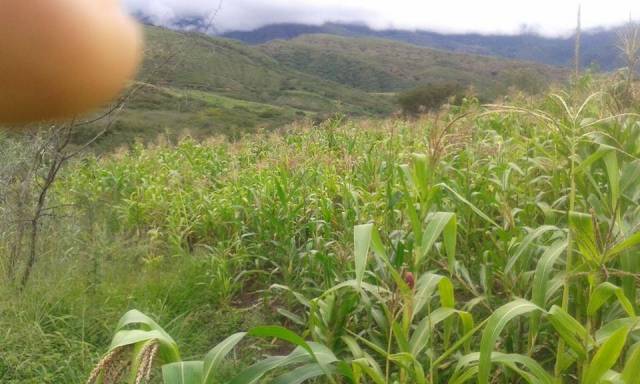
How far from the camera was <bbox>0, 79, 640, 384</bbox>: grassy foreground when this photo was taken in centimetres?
185

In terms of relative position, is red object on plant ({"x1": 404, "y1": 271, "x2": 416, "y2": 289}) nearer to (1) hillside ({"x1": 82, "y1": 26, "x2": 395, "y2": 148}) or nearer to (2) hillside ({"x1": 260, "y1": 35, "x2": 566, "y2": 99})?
(1) hillside ({"x1": 82, "y1": 26, "x2": 395, "y2": 148})

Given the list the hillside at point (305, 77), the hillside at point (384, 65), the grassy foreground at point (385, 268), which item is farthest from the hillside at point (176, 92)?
the hillside at point (384, 65)

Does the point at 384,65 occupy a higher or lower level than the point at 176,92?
lower

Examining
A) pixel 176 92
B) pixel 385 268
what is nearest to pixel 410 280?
pixel 385 268

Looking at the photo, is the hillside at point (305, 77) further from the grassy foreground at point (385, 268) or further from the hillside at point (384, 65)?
the grassy foreground at point (385, 268)

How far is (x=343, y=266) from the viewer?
2891 mm

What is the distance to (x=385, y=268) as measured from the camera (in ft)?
8.63

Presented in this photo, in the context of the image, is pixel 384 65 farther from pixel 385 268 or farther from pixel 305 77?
pixel 385 268

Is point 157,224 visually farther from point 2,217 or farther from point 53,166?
point 53,166

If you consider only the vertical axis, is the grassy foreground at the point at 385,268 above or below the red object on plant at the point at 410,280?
below

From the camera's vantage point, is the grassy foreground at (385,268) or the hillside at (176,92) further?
the hillside at (176,92)

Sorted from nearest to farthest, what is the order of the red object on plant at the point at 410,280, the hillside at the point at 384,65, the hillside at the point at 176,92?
1. the red object on plant at the point at 410,280
2. the hillside at the point at 176,92
3. the hillside at the point at 384,65

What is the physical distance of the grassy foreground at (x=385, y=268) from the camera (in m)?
1.85

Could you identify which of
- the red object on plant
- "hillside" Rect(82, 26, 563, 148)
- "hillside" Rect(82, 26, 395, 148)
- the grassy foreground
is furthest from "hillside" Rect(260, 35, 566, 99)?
the red object on plant
